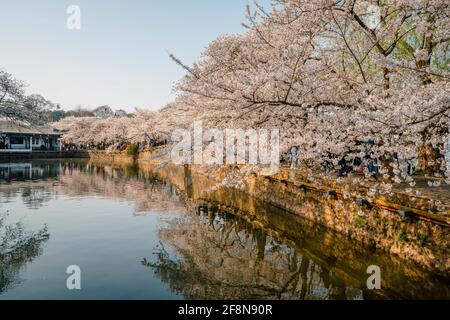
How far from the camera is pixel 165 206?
1518 cm

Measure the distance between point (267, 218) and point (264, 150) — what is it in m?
3.30

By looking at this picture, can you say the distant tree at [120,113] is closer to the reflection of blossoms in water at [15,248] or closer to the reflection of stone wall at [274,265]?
the reflection of blossoms in water at [15,248]

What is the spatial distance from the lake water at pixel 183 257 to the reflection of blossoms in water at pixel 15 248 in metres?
0.02

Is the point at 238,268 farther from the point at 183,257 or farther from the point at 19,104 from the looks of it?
the point at 19,104

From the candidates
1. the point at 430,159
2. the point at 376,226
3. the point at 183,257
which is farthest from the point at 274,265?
the point at 430,159

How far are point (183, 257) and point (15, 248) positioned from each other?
4336 millimetres

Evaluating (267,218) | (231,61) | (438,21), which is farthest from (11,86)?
(438,21)

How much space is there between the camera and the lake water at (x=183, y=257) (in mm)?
6691

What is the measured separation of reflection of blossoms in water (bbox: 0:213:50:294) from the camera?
6.93 m

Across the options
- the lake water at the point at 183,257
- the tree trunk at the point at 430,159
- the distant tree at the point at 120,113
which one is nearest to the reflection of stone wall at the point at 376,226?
the lake water at the point at 183,257

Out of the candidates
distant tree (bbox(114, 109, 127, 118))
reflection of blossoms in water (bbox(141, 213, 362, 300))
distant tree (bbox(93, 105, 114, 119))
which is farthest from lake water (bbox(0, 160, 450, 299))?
distant tree (bbox(93, 105, 114, 119))
